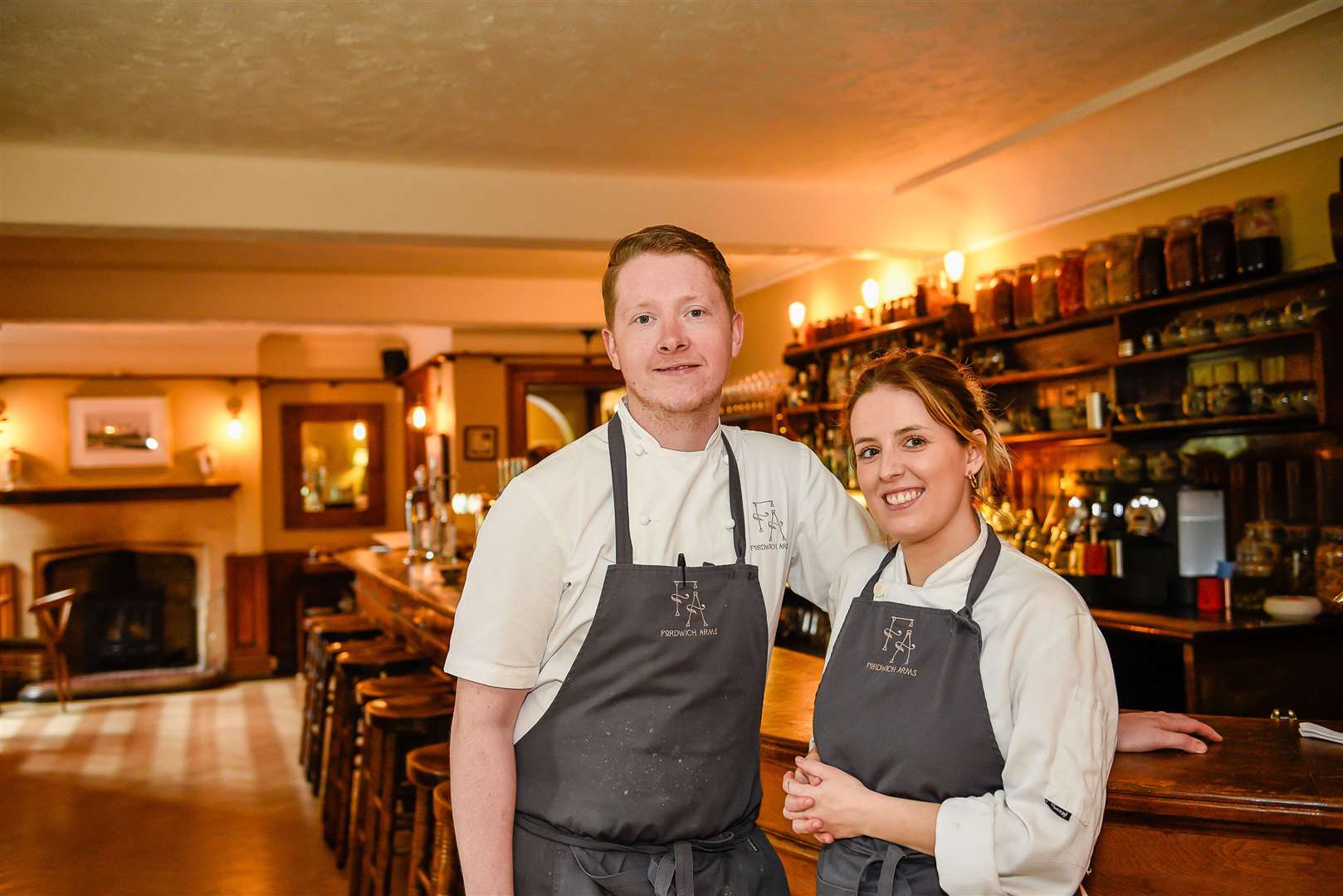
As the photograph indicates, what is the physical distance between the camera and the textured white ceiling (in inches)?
141

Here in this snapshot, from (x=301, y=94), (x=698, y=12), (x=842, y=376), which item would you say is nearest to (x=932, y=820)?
(x=698, y=12)

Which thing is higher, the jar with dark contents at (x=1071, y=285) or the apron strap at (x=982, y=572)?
the jar with dark contents at (x=1071, y=285)

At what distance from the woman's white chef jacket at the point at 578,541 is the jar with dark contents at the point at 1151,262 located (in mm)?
3414

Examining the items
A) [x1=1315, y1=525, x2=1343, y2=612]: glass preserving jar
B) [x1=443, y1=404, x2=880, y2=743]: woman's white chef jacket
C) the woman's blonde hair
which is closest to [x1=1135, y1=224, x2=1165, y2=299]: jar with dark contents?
[x1=1315, y1=525, x2=1343, y2=612]: glass preserving jar

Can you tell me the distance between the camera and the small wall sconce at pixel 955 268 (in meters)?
5.88

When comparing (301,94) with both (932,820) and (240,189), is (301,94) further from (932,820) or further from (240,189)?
(932,820)

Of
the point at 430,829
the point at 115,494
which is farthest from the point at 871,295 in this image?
the point at 115,494

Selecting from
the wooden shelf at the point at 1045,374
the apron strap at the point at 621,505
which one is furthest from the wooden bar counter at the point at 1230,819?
the wooden shelf at the point at 1045,374

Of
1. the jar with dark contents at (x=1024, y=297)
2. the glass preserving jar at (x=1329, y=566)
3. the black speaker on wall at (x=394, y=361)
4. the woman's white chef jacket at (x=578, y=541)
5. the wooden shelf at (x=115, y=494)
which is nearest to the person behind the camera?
the woman's white chef jacket at (x=578, y=541)

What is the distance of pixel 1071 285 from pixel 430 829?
12.1 feet

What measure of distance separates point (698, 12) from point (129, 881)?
14.4 ft

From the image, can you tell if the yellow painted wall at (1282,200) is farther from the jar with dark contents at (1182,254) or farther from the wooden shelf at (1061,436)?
the wooden shelf at (1061,436)

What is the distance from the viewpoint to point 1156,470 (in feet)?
15.9

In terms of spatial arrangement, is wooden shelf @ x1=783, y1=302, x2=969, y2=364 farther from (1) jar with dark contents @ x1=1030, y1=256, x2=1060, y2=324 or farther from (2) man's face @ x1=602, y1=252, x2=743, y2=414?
(2) man's face @ x1=602, y1=252, x2=743, y2=414
